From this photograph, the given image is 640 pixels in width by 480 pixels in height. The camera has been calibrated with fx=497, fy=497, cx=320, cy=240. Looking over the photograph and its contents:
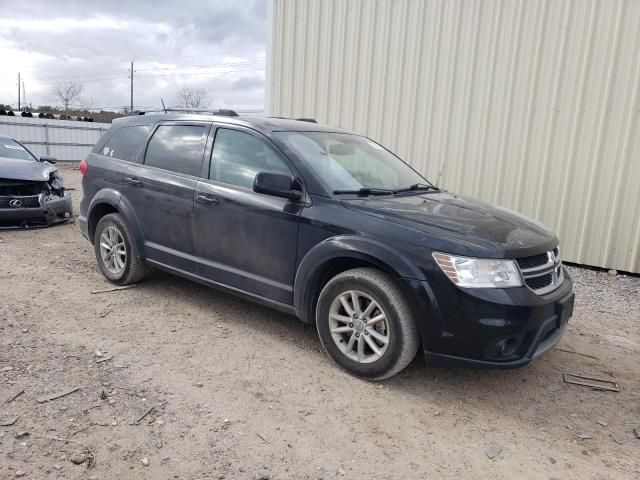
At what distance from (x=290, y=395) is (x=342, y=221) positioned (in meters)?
1.23

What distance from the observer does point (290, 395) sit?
3.28 metres

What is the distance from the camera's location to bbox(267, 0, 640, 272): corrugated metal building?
21.1 ft

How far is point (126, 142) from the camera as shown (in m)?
5.18

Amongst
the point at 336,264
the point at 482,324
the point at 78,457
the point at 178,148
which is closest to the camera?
the point at 78,457

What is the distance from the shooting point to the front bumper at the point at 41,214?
25.2 feet

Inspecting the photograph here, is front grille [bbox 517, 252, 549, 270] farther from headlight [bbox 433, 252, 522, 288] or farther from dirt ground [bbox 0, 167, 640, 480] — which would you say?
dirt ground [bbox 0, 167, 640, 480]

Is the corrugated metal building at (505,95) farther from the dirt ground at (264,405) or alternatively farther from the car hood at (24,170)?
the car hood at (24,170)

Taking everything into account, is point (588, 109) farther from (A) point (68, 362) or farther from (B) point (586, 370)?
(A) point (68, 362)

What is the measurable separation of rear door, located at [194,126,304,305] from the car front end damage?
16.2 ft

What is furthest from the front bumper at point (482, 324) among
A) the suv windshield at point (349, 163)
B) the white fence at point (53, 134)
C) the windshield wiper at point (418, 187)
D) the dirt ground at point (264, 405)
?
the white fence at point (53, 134)

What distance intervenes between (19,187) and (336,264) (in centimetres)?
642

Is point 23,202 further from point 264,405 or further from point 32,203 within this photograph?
point 264,405

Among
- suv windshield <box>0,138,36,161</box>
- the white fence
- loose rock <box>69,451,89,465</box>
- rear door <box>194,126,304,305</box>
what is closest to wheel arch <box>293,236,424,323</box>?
rear door <box>194,126,304,305</box>

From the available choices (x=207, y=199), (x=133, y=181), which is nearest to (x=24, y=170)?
(x=133, y=181)
